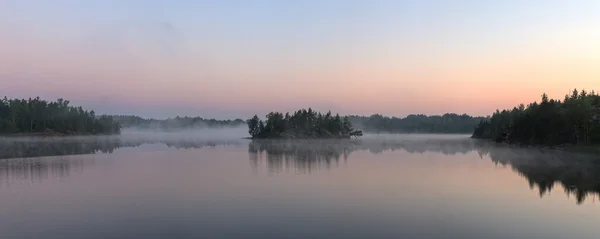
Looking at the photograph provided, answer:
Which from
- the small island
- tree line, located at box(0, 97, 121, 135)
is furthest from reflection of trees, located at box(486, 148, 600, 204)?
tree line, located at box(0, 97, 121, 135)

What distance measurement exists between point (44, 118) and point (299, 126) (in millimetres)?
90850

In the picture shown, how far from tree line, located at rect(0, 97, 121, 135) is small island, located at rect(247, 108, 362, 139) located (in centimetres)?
6212

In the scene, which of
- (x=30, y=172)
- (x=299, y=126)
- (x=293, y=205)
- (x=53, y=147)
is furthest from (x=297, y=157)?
(x=299, y=126)

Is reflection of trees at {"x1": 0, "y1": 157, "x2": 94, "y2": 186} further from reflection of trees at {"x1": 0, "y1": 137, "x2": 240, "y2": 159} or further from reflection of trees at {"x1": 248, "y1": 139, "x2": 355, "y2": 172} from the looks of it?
reflection of trees at {"x1": 248, "y1": 139, "x2": 355, "y2": 172}

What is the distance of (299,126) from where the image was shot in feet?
556

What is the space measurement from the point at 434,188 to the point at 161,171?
883 inches

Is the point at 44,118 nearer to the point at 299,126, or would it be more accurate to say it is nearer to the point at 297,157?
the point at 299,126

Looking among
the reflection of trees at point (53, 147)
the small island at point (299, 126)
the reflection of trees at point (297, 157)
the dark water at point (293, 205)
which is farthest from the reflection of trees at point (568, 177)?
the small island at point (299, 126)

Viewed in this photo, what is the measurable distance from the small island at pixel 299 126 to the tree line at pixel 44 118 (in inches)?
2446

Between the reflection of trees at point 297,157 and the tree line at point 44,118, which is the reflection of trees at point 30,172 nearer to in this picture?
the reflection of trees at point 297,157

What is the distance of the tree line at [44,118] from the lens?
448 feet

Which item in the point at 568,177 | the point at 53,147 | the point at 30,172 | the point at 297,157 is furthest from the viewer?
the point at 53,147

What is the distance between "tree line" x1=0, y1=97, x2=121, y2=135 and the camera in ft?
448

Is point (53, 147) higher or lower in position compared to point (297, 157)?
higher
